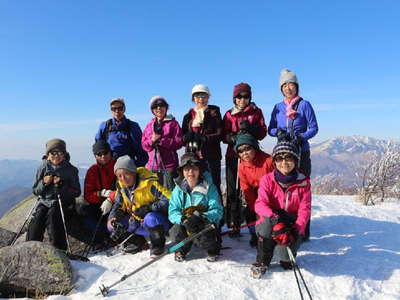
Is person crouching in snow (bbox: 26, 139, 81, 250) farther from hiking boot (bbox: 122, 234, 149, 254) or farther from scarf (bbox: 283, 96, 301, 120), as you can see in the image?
scarf (bbox: 283, 96, 301, 120)

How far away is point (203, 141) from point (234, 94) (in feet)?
3.56

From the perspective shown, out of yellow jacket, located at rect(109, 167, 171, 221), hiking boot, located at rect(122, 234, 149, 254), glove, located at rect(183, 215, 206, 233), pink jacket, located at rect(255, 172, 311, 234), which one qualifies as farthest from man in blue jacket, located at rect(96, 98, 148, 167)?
pink jacket, located at rect(255, 172, 311, 234)

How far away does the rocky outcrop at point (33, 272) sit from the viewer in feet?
12.7

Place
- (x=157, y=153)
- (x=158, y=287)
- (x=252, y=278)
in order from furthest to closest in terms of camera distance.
→ (x=157, y=153)
(x=252, y=278)
(x=158, y=287)

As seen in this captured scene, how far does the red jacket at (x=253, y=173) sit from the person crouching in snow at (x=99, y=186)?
2.62 metres

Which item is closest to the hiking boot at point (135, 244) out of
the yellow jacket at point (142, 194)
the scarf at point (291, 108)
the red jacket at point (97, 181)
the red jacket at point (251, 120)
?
the yellow jacket at point (142, 194)

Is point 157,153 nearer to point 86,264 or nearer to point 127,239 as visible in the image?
point 127,239

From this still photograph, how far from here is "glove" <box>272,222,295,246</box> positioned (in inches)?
147

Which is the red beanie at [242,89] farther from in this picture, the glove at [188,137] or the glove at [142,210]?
the glove at [142,210]

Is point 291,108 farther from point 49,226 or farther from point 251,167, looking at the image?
point 49,226

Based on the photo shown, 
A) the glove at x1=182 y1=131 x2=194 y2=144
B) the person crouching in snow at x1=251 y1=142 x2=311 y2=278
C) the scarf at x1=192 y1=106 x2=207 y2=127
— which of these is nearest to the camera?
the person crouching in snow at x1=251 y1=142 x2=311 y2=278

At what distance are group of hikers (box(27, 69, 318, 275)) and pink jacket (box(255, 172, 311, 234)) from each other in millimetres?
15

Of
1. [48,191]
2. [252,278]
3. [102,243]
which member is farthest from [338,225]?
[48,191]

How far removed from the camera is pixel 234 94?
17.7 feet
